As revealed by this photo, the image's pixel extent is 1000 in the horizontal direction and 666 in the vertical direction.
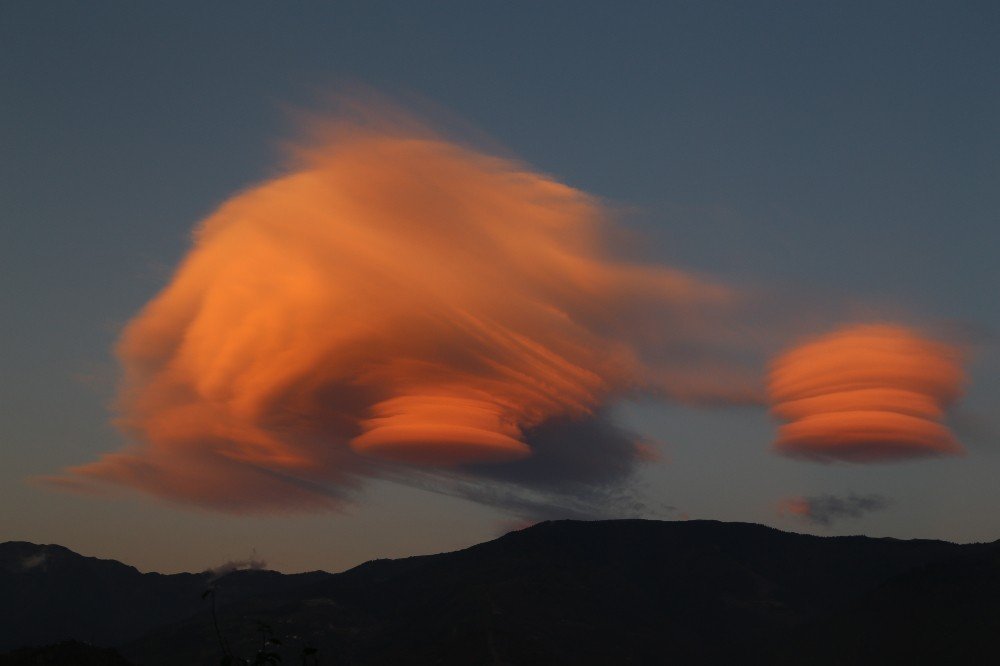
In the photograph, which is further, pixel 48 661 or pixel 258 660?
pixel 48 661

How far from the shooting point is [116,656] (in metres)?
151

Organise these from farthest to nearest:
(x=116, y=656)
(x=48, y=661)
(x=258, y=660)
Answer: (x=116, y=656), (x=48, y=661), (x=258, y=660)

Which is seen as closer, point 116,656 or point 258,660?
point 258,660

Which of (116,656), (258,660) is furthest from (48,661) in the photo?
(258,660)

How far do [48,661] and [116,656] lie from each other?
12230 mm

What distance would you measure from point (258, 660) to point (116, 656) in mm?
141262

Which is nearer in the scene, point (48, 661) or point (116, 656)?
point (48, 661)

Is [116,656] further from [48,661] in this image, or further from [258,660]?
[258,660]

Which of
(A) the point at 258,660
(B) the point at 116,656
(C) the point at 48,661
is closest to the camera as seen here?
(A) the point at 258,660

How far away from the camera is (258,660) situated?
26.3m

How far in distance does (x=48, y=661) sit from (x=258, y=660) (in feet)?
438
